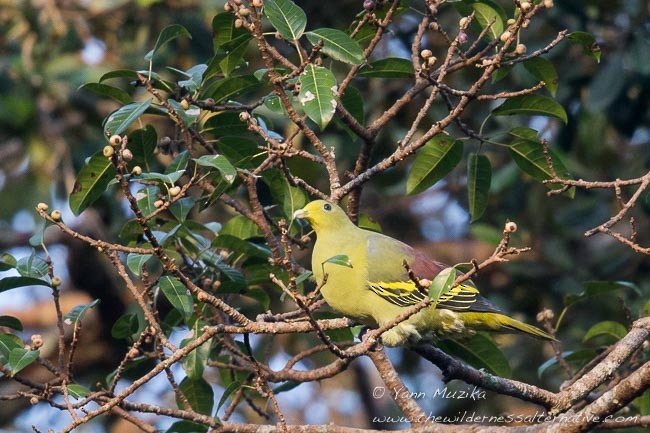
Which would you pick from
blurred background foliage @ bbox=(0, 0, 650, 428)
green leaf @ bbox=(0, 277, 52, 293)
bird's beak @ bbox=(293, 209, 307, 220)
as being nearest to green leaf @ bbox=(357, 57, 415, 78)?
bird's beak @ bbox=(293, 209, 307, 220)

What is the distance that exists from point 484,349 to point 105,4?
4107 millimetres

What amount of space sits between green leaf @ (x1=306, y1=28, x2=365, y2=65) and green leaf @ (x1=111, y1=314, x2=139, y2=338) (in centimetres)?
110

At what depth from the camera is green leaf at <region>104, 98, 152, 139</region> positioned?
8.18 ft

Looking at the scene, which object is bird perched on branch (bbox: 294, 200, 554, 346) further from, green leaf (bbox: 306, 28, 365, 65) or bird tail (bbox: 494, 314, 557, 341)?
green leaf (bbox: 306, 28, 365, 65)

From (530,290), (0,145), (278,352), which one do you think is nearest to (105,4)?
(0,145)

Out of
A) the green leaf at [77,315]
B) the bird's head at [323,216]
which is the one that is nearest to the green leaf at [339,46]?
the bird's head at [323,216]

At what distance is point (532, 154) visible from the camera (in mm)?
3023

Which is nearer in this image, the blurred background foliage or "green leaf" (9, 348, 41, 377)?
"green leaf" (9, 348, 41, 377)

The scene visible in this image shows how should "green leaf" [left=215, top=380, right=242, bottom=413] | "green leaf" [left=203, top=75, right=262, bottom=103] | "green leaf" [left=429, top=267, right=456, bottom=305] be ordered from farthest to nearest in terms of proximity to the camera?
"green leaf" [left=215, top=380, right=242, bottom=413]
"green leaf" [left=203, top=75, right=262, bottom=103]
"green leaf" [left=429, top=267, right=456, bottom=305]

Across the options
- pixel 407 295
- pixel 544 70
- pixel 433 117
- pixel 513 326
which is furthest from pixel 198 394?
pixel 433 117

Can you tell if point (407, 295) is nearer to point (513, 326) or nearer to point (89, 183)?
point (513, 326)

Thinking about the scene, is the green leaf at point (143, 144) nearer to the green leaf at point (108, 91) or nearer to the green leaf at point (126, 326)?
the green leaf at point (108, 91)

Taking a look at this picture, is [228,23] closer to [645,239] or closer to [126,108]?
[126,108]

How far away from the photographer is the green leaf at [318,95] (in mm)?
2406
